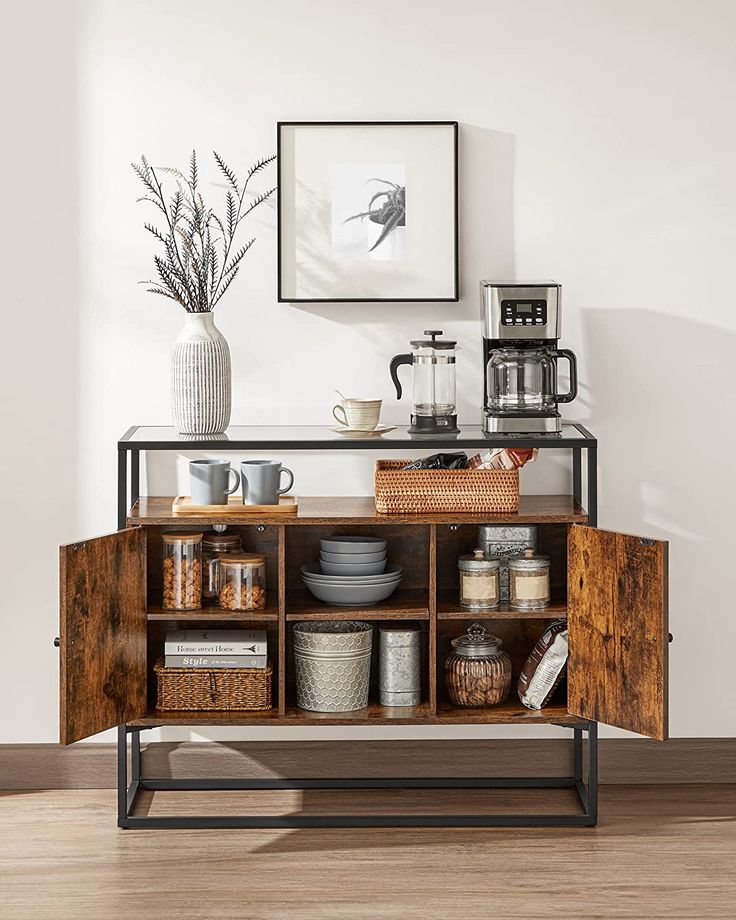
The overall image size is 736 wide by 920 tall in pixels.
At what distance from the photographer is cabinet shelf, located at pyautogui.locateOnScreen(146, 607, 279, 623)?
287cm

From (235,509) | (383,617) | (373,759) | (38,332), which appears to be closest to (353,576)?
(383,617)

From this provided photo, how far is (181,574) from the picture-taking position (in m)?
2.92

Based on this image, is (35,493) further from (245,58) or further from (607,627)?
(607,627)

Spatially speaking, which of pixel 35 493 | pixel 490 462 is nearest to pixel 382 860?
pixel 490 462

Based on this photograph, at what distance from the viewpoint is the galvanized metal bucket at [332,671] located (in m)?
2.92

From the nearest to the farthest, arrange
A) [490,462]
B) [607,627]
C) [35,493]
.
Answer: [607,627]
[490,462]
[35,493]

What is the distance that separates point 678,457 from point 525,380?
55 centimetres

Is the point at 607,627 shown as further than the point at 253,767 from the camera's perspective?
No

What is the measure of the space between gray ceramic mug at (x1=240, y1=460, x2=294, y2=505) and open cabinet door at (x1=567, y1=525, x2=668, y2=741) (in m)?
0.73

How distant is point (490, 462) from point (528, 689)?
0.58 m

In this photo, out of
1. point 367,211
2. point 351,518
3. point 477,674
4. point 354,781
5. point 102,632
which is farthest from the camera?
point 354,781

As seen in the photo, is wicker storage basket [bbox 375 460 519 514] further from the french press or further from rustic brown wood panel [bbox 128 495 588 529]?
the french press

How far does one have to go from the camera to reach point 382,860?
277 cm

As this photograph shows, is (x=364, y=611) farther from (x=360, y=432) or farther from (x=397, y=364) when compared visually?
(x=397, y=364)
